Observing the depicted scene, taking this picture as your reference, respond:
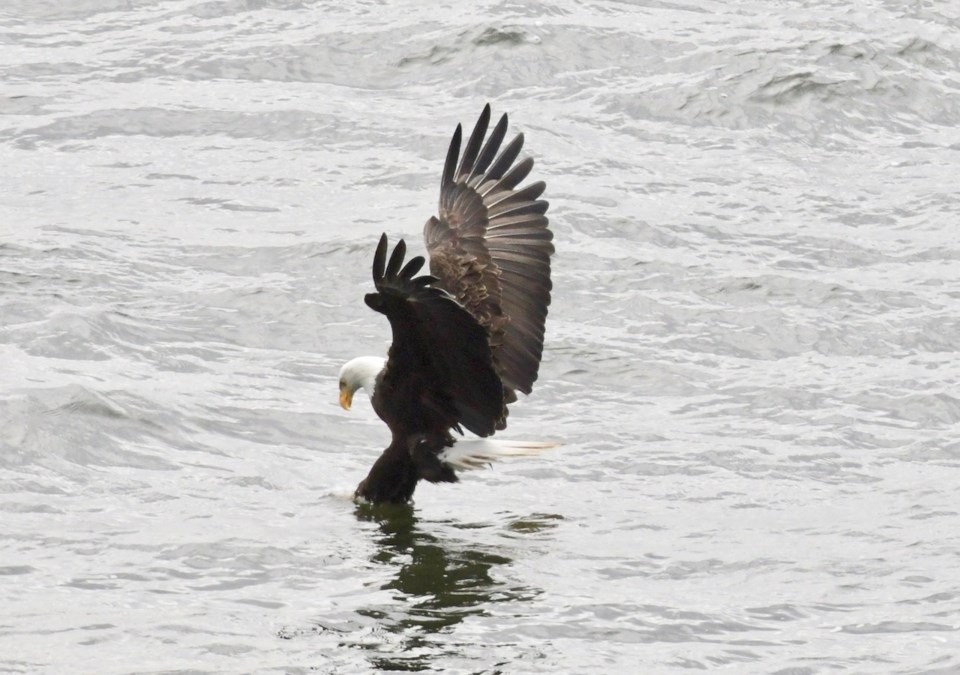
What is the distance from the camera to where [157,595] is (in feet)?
21.0

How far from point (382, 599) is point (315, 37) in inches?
332

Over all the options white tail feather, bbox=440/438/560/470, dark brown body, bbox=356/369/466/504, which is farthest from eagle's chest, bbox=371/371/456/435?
white tail feather, bbox=440/438/560/470

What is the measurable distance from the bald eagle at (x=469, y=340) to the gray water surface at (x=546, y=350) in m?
0.28

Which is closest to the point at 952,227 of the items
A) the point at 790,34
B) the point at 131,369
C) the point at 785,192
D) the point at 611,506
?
the point at 785,192

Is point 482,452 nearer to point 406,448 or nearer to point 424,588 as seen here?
point 406,448

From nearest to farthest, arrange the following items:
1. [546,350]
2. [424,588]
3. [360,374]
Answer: [424,588] < [360,374] < [546,350]

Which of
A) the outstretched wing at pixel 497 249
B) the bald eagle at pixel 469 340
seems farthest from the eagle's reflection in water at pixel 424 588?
the outstretched wing at pixel 497 249

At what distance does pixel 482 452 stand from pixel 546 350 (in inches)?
84.7

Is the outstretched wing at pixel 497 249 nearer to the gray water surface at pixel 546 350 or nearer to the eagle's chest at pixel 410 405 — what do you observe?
the eagle's chest at pixel 410 405

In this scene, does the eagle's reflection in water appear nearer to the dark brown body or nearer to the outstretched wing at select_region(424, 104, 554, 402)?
the dark brown body

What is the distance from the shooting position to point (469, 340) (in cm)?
700

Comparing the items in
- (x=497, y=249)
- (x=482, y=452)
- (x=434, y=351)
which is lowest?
(x=482, y=452)

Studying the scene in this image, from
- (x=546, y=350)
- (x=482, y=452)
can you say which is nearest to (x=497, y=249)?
(x=482, y=452)

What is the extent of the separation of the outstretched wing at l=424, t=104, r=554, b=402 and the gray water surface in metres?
0.70
